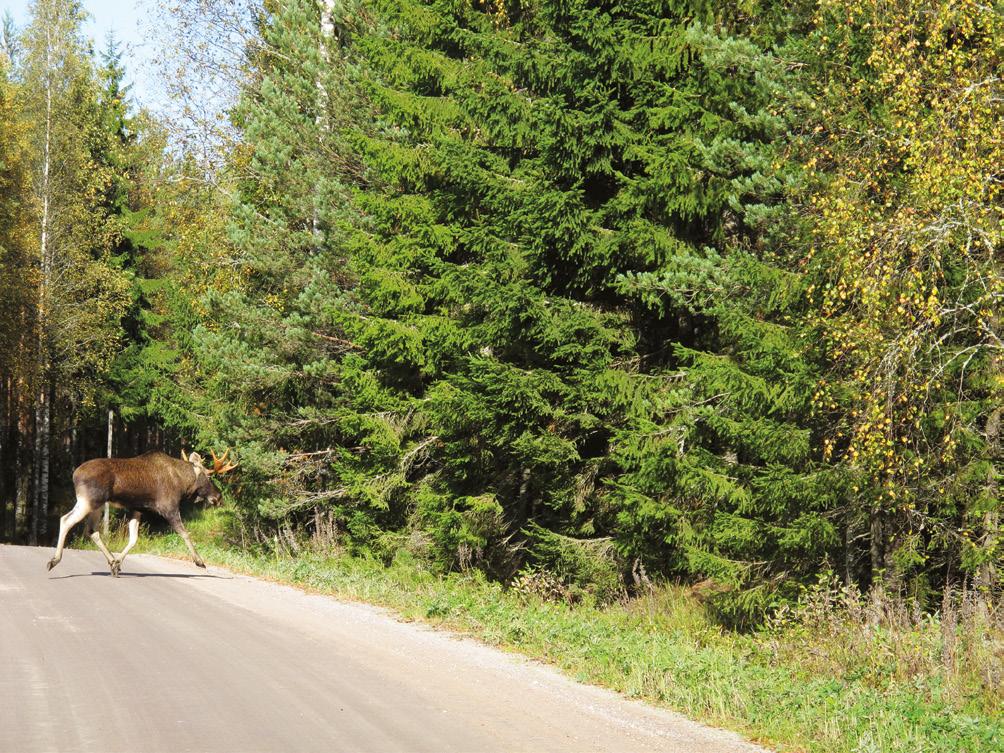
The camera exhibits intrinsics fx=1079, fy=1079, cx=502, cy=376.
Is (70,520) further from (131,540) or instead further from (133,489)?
(133,489)

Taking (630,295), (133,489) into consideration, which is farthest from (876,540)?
(133,489)

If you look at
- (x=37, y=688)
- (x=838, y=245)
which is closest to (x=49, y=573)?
(x=37, y=688)

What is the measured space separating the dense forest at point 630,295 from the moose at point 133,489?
2.84m

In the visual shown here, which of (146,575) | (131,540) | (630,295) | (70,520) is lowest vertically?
(146,575)

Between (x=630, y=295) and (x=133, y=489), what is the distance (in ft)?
27.8

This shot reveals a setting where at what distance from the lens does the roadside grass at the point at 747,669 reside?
287 inches

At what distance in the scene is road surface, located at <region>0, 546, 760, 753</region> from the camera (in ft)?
22.0

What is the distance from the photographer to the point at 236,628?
11211mm

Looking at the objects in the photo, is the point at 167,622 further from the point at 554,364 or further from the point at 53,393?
the point at 53,393

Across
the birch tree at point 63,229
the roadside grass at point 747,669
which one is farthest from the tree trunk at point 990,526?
the birch tree at point 63,229

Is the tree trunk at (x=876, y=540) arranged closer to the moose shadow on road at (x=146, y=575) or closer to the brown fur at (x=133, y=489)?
the moose shadow on road at (x=146, y=575)

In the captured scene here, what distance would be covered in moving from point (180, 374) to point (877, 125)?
25.6 metres

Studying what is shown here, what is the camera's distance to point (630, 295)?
15.1 metres

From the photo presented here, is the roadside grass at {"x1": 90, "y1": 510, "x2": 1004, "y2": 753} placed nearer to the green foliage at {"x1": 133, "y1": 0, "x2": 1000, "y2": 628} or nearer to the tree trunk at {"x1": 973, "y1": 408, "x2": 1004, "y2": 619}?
the green foliage at {"x1": 133, "y1": 0, "x2": 1000, "y2": 628}
